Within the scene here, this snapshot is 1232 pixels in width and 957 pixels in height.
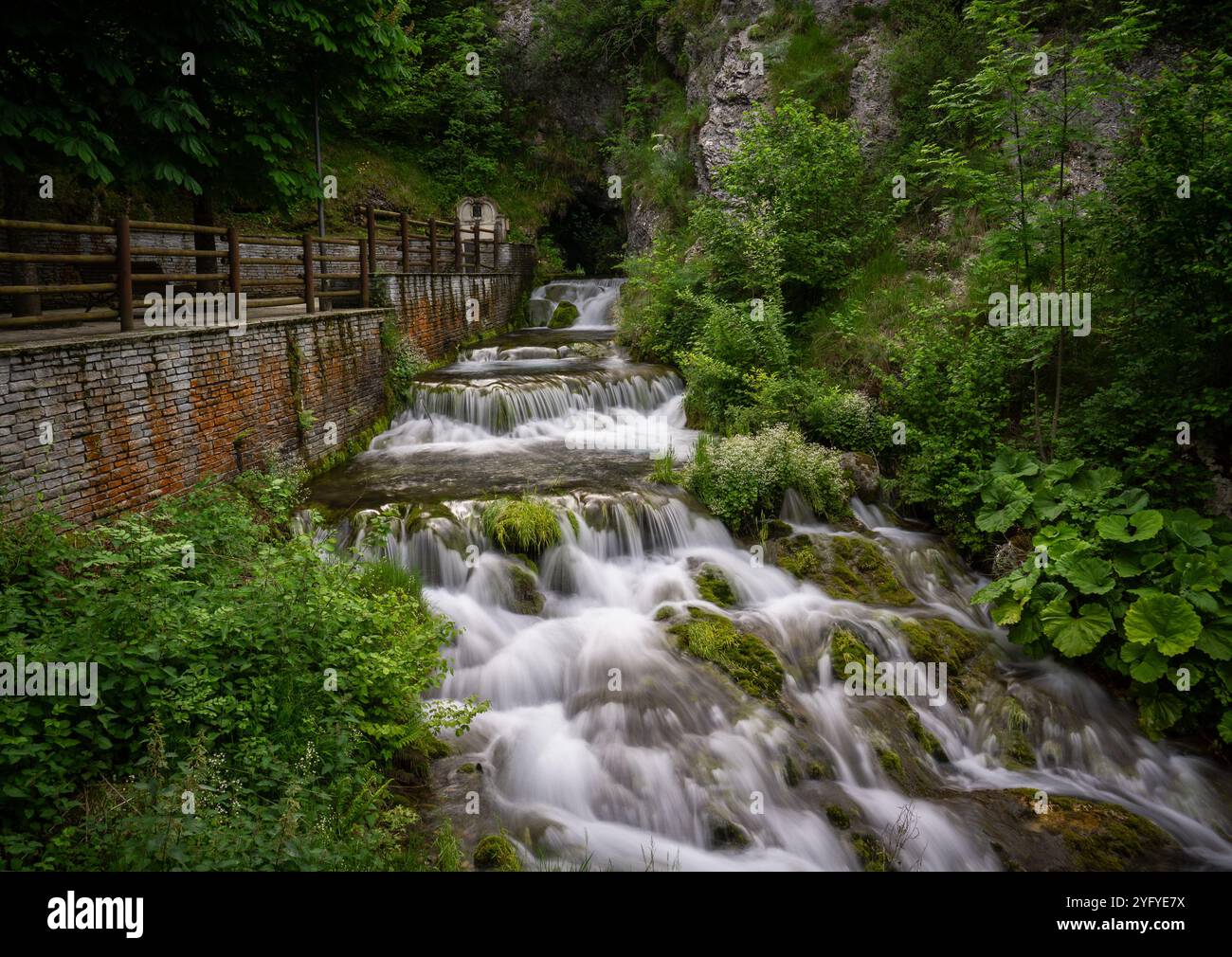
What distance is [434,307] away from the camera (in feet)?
54.8

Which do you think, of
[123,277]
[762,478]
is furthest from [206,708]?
[762,478]

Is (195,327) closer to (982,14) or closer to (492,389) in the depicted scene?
(492,389)

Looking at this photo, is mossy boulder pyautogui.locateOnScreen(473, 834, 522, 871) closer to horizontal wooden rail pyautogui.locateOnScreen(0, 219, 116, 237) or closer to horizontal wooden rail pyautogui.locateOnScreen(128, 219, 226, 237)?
horizontal wooden rail pyautogui.locateOnScreen(0, 219, 116, 237)

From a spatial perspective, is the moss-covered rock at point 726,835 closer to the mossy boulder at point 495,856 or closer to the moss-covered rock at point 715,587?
the mossy boulder at point 495,856

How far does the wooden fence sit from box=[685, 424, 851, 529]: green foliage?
667 centimetres

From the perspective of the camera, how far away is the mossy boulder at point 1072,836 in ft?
19.0

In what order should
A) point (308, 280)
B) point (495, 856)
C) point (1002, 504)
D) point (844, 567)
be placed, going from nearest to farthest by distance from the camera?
point (495, 856), point (1002, 504), point (844, 567), point (308, 280)

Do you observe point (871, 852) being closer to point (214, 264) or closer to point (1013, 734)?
point (1013, 734)

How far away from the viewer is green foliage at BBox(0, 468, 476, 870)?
12.8 ft

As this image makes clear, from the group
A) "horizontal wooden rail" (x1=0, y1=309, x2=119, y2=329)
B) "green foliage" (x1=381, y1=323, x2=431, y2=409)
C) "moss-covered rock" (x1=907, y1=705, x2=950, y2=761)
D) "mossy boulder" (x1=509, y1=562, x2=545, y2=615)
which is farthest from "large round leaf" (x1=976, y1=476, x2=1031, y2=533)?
"horizontal wooden rail" (x1=0, y1=309, x2=119, y2=329)

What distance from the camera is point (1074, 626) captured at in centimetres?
741

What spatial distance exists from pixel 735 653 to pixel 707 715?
0.88 m
